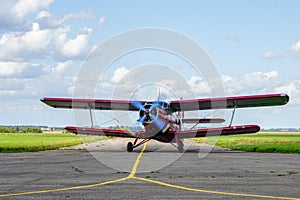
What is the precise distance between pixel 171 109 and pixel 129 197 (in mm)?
Answer: 21355

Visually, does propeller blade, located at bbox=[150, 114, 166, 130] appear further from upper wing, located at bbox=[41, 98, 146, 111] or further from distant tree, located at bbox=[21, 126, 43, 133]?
distant tree, located at bbox=[21, 126, 43, 133]

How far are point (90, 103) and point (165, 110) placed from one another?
5394 mm

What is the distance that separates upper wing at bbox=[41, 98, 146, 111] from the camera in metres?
31.7

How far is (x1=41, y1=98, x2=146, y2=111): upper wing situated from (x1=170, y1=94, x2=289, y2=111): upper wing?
8.81ft

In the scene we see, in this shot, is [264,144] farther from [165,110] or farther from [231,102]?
[165,110]

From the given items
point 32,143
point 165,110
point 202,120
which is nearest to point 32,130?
point 32,143

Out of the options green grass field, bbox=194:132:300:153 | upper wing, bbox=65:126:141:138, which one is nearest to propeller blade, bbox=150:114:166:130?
upper wing, bbox=65:126:141:138

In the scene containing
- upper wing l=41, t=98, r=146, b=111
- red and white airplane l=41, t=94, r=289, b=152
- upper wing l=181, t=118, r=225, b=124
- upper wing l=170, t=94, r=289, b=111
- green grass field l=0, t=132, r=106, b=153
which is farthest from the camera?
upper wing l=181, t=118, r=225, b=124

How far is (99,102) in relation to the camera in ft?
106

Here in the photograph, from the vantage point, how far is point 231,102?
30.8m

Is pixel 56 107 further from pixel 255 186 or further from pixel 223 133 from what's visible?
pixel 255 186

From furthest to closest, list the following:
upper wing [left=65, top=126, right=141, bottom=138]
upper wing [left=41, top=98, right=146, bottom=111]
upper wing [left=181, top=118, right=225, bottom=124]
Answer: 1. upper wing [left=181, top=118, right=225, bottom=124]
2. upper wing [left=41, top=98, right=146, bottom=111]
3. upper wing [left=65, top=126, right=141, bottom=138]

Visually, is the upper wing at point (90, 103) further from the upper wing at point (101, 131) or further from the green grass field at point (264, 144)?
the green grass field at point (264, 144)

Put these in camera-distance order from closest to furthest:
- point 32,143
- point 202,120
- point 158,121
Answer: point 158,121 < point 202,120 < point 32,143
